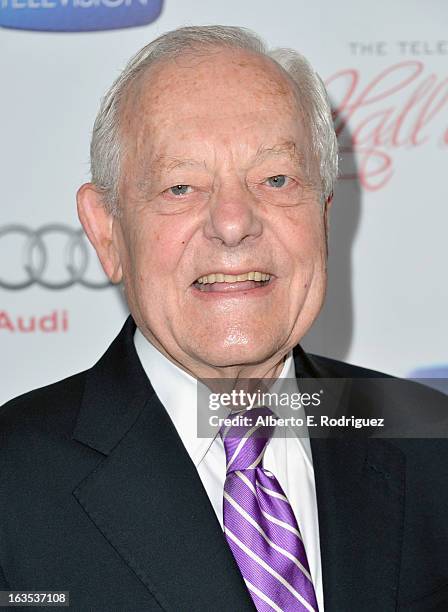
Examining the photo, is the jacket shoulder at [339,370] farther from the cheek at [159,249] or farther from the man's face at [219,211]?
the cheek at [159,249]

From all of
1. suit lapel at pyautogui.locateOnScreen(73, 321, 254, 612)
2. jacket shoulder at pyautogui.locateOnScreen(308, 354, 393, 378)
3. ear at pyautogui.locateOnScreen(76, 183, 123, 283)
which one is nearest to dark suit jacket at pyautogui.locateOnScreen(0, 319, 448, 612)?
suit lapel at pyautogui.locateOnScreen(73, 321, 254, 612)

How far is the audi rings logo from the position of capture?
6.86 feet

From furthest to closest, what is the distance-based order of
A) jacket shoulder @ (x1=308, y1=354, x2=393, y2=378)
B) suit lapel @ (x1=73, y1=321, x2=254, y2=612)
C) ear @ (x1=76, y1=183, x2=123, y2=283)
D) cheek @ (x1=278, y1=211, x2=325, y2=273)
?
jacket shoulder @ (x1=308, y1=354, x2=393, y2=378), ear @ (x1=76, y1=183, x2=123, y2=283), cheek @ (x1=278, y1=211, x2=325, y2=273), suit lapel @ (x1=73, y1=321, x2=254, y2=612)

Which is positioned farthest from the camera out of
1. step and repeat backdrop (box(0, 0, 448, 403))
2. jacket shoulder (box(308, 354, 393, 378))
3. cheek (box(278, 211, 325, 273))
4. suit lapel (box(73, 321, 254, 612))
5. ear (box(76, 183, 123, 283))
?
step and repeat backdrop (box(0, 0, 448, 403))

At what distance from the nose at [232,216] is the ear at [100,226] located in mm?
218

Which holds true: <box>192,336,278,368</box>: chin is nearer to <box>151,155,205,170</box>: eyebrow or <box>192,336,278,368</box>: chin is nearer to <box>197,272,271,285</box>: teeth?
<box>197,272,271,285</box>: teeth

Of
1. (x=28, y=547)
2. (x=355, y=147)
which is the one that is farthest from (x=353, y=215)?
(x=28, y=547)

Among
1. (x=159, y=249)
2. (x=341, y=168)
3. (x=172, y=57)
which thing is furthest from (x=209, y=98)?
(x=341, y=168)

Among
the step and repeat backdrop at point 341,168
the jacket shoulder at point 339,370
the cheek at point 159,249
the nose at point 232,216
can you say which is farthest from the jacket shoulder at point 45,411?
the step and repeat backdrop at point 341,168

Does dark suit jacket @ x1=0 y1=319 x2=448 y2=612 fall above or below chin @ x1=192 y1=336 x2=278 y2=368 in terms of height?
below

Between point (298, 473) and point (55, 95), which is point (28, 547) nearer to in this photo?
point (298, 473)

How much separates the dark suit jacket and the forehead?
13.4 inches

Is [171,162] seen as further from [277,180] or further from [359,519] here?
[359,519]

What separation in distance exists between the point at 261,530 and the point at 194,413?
20 cm
